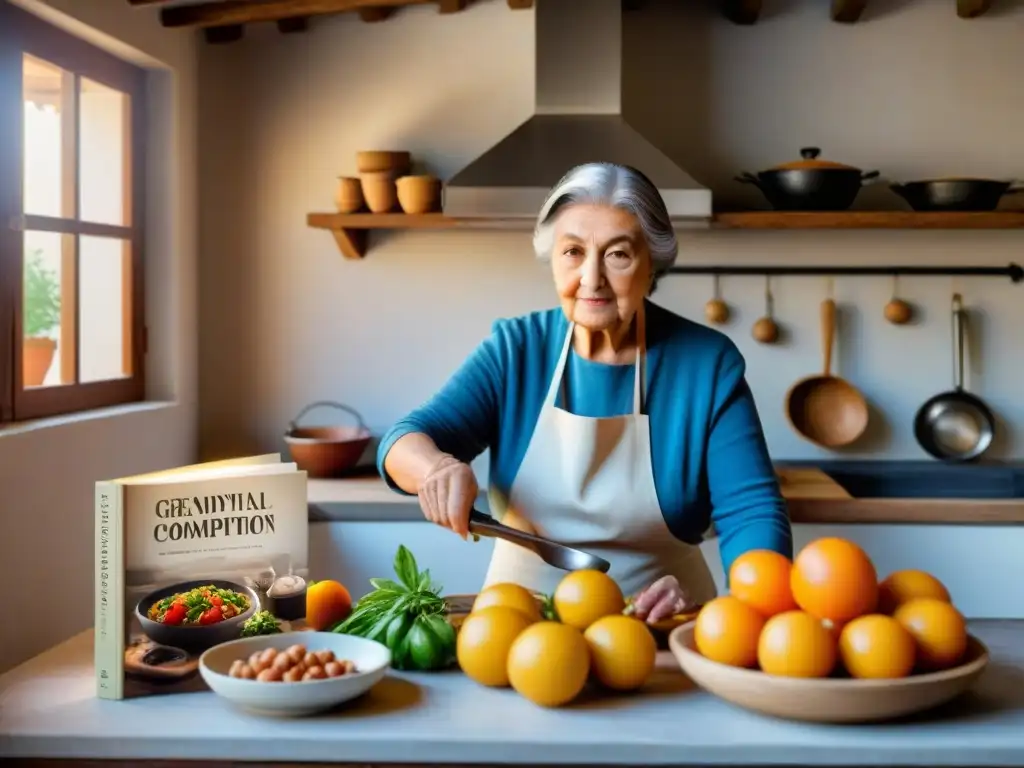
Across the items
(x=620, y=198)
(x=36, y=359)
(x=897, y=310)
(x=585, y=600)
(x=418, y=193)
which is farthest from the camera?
(x=897, y=310)

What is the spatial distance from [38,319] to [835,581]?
2.07 metres

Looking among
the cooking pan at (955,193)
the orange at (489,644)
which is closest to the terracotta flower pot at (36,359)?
the orange at (489,644)

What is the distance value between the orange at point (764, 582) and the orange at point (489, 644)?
25 cm

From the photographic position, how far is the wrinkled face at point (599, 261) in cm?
166

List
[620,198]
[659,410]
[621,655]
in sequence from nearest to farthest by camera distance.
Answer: [621,655], [620,198], [659,410]

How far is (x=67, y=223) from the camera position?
269 cm

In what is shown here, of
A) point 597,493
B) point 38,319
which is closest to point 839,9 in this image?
point 597,493

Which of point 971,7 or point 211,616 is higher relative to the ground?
point 971,7

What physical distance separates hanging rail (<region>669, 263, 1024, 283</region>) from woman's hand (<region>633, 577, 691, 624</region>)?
6.59ft

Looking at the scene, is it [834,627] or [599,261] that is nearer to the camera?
[834,627]

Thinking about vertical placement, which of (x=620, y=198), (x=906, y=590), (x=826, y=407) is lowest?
(x=906, y=590)

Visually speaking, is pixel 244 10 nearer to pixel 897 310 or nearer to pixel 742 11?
pixel 742 11

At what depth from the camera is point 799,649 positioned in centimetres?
110

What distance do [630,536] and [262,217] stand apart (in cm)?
203
